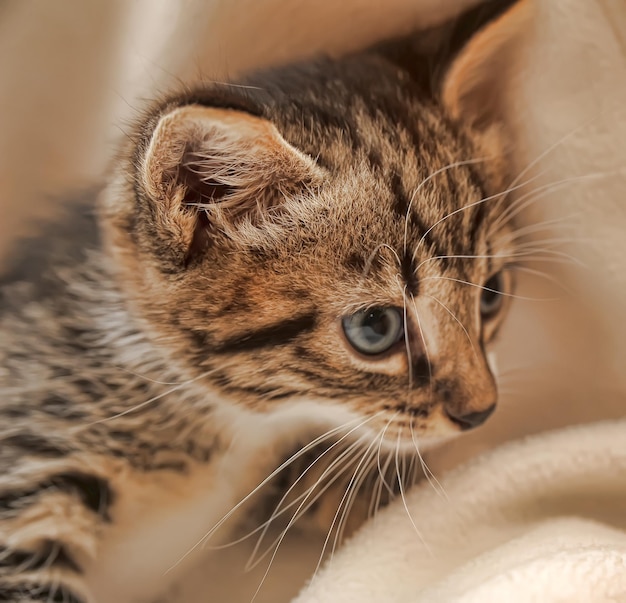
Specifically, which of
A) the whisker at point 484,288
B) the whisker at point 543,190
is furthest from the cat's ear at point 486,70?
the whisker at point 484,288

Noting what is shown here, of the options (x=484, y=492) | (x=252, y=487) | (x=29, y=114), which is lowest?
(x=484, y=492)

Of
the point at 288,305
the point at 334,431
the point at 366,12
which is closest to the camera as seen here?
the point at 288,305

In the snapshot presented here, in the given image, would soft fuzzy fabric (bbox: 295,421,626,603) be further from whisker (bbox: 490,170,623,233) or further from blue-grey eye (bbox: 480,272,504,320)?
whisker (bbox: 490,170,623,233)

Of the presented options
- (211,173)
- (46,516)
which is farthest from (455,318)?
(46,516)

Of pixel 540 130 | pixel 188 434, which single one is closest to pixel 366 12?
pixel 540 130

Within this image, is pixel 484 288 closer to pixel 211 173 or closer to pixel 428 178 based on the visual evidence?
pixel 428 178

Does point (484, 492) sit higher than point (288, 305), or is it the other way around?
point (288, 305)

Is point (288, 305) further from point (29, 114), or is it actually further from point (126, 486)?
point (29, 114)

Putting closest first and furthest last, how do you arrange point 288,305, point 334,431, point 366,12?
point 288,305 < point 334,431 < point 366,12
